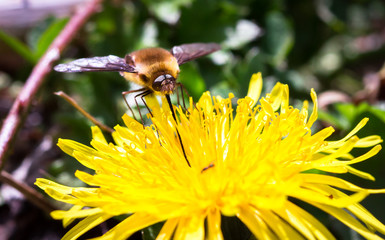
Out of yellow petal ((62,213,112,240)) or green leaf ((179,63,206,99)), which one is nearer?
yellow petal ((62,213,112,240))

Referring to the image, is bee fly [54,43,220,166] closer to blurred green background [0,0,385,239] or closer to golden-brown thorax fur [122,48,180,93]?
golden-brown thorax fur [122,48,180,93]

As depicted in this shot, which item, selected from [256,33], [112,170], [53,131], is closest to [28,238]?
[53,131]

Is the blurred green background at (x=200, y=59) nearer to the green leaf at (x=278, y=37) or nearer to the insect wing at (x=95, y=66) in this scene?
the green leaf at (x=278, y=37)

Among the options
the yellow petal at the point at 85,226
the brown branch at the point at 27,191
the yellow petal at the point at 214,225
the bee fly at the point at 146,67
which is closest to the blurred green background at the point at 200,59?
the brown branch at the point at 27,191

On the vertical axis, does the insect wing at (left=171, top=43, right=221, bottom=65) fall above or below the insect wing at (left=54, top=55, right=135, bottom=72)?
above

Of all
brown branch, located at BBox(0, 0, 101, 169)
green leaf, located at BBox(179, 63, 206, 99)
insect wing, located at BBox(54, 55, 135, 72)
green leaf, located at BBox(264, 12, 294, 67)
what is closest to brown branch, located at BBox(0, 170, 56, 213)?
brown branch, located at BBox(0, 0, 101, 169)

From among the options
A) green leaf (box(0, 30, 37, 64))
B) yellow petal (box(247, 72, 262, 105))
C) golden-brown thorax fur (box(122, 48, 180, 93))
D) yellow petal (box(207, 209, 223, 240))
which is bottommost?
yellow petal (box(207, 209, 223, 240))

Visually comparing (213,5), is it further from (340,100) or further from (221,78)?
(340,100)
